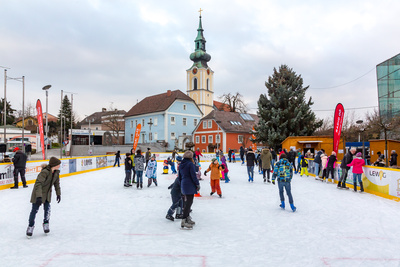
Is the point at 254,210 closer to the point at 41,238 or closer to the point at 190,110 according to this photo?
the point at 41,238

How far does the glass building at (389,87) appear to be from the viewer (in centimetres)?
3006

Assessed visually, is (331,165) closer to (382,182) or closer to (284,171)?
(382,182)

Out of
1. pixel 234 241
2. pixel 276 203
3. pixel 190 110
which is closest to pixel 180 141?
pixel 190 110

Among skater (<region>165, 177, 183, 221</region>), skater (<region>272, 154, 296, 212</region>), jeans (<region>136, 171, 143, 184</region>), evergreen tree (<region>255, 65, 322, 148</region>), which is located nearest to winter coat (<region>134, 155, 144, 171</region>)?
jeans (<region>136, 171, 143, 184</region>)

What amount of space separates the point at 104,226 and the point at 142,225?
842 mm

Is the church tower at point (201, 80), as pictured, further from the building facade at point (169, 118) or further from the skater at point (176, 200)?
the skater at point (176, 200)

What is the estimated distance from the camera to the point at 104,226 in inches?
267

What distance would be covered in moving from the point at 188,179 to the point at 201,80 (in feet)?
223

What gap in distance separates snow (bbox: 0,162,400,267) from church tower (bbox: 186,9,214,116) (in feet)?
209

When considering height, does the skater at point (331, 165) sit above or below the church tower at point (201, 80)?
below

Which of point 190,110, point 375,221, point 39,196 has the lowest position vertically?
point 375,221

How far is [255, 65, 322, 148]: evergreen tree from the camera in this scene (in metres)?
32.8

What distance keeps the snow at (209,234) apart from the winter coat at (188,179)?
84 centimetres

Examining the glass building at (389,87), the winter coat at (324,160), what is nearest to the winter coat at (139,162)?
the winter coat at (324,160)
